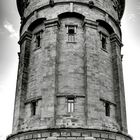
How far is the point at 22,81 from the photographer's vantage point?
75.9ft

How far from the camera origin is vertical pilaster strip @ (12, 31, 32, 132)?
22.1 m

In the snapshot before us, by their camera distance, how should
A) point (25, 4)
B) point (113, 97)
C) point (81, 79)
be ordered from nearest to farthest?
point (81, 79) → point (113, 97) → point (25, 4)

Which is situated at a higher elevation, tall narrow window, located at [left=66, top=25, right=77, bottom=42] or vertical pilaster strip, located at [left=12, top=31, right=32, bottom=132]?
tall narrow window, located at [left=66, top=25, right=77, bottom=42]

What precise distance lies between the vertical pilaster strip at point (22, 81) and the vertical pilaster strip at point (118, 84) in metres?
7.42

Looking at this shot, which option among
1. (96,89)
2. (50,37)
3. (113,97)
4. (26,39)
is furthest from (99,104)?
(26,39)

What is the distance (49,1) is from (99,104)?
10.1 m

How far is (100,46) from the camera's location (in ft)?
78.0

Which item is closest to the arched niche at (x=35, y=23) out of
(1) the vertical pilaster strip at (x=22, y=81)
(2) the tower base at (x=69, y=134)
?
(1) the vertical pilaster strip at (x=22, y=81)

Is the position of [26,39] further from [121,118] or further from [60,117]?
[121,118]

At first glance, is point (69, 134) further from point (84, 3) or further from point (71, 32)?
point (84, 3)

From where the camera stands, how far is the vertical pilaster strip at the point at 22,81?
22094 millimetres

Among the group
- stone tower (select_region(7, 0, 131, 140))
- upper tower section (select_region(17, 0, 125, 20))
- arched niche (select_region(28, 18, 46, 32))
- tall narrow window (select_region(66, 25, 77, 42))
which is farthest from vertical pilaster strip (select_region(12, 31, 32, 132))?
tall narrow window (select_region(66, 25, 77, 42))

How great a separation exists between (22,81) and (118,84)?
7903 millimetres

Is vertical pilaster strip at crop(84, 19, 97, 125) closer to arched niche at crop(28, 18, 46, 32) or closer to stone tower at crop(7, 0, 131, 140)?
stone tower at crop(7, 0, 131, 140)
